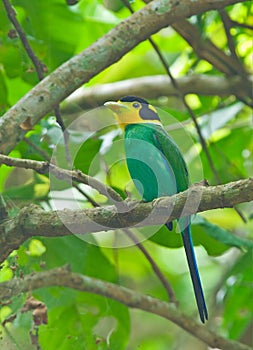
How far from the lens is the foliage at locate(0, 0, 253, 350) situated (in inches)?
137

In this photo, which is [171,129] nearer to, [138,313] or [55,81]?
[55,81]

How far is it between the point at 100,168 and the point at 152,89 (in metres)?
1.06

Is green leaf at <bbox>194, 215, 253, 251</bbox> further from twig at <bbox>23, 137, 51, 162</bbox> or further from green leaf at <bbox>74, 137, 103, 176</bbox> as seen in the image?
twig at <bbox>23, 137, 51, 162</bbox>

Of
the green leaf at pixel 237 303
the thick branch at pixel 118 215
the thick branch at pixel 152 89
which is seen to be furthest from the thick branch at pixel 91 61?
the green leaf at pixel 237 303

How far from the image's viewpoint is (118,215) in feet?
7.88

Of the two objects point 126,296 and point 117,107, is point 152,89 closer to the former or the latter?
point 117,107

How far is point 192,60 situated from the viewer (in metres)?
5.04

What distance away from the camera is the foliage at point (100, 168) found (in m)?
3.47

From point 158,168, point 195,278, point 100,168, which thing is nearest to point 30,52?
point 100,168

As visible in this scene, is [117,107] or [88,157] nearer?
[117,107]

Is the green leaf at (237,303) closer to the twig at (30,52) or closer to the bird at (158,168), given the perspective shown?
the bird at (158,168)

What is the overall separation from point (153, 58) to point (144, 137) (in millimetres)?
2013

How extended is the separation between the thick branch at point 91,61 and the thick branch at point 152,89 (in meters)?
1.07

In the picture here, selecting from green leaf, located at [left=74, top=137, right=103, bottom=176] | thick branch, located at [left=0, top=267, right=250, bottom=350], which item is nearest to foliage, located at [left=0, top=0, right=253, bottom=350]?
green leaf, located at [left=74, top=137, right=103, bottom=176]
